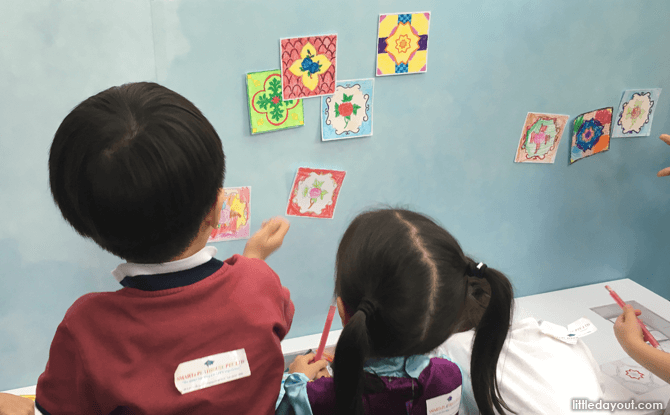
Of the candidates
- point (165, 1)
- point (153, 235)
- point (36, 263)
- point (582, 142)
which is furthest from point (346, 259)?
point (582, 142)

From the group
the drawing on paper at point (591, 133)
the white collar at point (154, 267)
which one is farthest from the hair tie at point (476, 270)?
the drawing on paper at point (591, 133)

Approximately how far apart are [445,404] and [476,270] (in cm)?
25

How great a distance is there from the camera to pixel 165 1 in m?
1.06

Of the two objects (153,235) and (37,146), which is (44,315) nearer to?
(37,146)

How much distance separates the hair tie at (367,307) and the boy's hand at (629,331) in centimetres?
81

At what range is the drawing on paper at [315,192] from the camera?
1.33 m

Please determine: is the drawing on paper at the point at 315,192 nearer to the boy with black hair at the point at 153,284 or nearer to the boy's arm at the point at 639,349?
the boy with black hair at the point at 153,284

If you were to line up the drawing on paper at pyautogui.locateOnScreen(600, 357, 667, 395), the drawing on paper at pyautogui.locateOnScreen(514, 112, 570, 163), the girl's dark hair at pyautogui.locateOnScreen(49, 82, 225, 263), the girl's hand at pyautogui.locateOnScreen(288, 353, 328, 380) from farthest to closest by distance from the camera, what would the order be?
the drawing on paper at pyautogui.locateOnScreen(514, 112, 570, 163)
the drawing on paper at pyautogui.locateOnScreen(600, 357, 667, 395)
the girl's hand at pyautogui.locateOnScreen(288, 353, 328, 380)
the girl's dark hair at pyautogui.locateOnScreen(49, 82, 225, 263)

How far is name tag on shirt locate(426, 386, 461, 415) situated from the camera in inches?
32.6

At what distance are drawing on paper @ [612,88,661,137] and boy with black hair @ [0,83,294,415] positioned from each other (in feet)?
4.67

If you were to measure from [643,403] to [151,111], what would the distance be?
1320 millimetres

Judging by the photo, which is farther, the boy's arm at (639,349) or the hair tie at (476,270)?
the boy's arm at (639,349)

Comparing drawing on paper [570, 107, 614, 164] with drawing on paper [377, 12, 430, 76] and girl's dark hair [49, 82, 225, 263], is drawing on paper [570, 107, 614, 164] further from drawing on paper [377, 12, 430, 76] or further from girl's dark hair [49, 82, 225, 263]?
girl's dark hair [49, 82, 225, 263]

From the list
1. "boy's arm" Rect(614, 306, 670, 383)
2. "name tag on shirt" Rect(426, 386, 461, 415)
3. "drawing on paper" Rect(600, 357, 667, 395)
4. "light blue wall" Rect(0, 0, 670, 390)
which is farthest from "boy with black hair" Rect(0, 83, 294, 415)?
"drawing on paper" Rect(600, 357, 667, 395)
